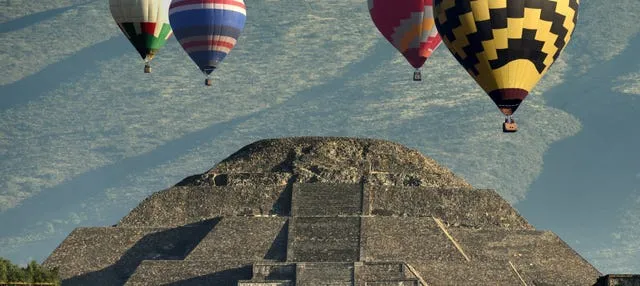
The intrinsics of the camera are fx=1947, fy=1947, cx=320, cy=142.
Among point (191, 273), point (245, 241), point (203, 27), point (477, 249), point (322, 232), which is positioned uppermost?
point (203, 27)

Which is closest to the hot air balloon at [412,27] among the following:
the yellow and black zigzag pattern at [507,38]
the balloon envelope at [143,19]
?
the balloon envelope at [143,19]

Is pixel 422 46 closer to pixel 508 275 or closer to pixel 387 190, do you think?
pixel 387 190

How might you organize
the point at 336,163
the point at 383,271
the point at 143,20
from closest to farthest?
the point at 383,271 < the point at 336,163 < the point at 143,20

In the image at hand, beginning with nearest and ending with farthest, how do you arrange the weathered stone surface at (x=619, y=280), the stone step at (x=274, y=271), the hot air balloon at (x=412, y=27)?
the weathered stone surface at (x=619, y=280), the stone step at (x=274, y=271), the hot air balloon at (x=412, y=27)

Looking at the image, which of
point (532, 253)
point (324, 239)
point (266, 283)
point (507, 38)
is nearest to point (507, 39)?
point (507, 38)

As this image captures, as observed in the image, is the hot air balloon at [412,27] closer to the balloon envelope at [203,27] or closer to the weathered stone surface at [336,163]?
the weathered stone surface at [336,163]

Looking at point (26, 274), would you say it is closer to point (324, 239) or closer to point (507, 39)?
point (324, 239)
